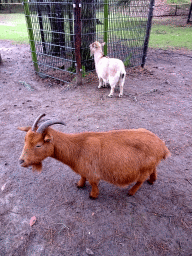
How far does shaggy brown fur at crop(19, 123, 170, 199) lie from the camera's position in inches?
87.5

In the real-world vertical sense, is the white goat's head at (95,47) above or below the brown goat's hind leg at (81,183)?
above

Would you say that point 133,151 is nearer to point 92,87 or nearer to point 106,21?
point 92,87

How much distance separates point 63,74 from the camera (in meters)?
7.27

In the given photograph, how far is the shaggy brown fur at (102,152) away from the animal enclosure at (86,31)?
4.08 m

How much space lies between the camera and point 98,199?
2.71 m

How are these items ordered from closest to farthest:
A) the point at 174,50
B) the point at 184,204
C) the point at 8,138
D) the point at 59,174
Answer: the point at 184,204, the point at 59,174, the point at 8,138, the point at 174,50

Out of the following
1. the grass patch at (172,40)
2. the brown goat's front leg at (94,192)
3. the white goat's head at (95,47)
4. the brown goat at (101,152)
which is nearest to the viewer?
the brown goat at (101,152)

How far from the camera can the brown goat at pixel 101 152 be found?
7.26ft

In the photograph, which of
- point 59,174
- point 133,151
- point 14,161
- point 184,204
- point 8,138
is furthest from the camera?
point 8,138

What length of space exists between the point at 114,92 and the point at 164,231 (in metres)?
4.54

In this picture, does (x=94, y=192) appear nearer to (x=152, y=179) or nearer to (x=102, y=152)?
(x=102, y=152)

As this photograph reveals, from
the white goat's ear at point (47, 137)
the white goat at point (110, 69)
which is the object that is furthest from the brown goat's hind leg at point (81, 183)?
the white goat at point (110, 69)

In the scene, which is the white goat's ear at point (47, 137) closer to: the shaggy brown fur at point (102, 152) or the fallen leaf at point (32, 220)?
the shaggy brown fur at point (102, 152)

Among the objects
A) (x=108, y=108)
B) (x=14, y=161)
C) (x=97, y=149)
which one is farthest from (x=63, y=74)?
(x=97, y=149)
